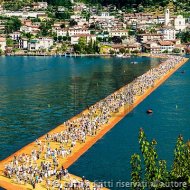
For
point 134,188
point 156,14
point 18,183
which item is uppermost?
point 156,14

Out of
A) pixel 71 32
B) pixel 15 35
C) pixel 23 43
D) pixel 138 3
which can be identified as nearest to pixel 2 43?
pixel 23 43

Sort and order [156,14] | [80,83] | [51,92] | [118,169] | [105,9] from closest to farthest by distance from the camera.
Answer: [118,169]
[51,92]
[80,83]
[156,14]
[105,9]

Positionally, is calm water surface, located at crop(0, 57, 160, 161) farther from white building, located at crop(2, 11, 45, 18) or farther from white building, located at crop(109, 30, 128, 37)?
white building, located at crop(2, 11, 45, 18)

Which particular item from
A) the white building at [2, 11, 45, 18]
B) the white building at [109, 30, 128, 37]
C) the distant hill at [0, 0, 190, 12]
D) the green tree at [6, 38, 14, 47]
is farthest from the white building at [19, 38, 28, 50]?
the distant hill at [0, 0, 190, 12]

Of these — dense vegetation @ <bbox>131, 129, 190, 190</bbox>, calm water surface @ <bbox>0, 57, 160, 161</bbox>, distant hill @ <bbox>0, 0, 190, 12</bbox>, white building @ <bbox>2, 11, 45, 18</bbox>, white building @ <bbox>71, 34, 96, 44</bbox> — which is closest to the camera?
dense vegetation @ <bbox>131, 129, 190, 190</bbox>

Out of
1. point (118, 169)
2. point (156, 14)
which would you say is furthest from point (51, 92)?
point (156, 14)

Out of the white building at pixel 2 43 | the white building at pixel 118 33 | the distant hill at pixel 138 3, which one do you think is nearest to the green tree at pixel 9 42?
the white building at pixel 2 43

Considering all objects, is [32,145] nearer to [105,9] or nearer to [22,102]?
[22,102]
